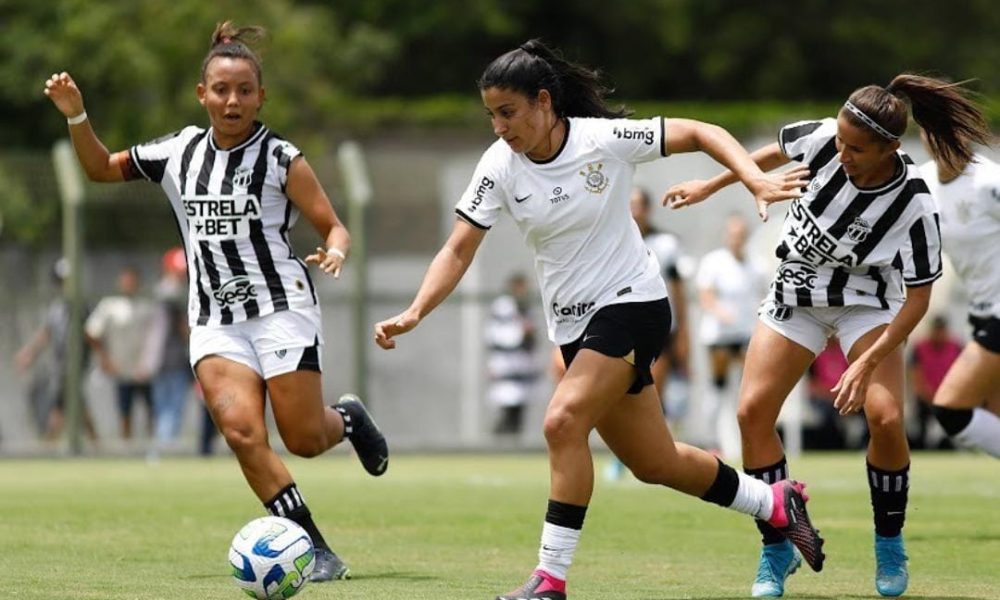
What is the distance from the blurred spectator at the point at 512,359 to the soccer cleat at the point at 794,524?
45.3 ft

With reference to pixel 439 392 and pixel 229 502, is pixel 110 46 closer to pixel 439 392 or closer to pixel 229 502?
pixel 439 392

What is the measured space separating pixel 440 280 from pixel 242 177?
4.58ft

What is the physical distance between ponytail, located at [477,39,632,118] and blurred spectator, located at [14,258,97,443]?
45.3ft

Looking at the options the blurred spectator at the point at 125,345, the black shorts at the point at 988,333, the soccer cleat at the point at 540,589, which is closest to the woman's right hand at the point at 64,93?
the soccer cleat at the point at 540,589

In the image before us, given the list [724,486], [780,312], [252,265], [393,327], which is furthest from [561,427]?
[252,265]

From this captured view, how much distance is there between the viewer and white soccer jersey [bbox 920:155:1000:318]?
10531 mm

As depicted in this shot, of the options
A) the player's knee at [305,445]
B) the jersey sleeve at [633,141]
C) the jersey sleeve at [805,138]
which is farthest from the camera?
the player's knee at [305,445]

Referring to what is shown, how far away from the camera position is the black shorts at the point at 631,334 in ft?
23.9

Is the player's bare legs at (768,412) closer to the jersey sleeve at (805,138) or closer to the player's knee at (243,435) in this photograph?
the jersey sleeve at (805,138)

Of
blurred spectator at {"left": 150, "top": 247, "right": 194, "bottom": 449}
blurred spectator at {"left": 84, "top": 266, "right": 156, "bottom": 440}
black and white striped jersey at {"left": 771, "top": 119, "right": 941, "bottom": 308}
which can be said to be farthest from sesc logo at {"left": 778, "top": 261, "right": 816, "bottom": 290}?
blurred spectator at {"left": 84, "top": 266, "right": 156, "bottom": 440}

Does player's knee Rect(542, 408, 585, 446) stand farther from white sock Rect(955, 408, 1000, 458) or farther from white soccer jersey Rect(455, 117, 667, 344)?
white sock Rect(955, 408, 1000, 458)

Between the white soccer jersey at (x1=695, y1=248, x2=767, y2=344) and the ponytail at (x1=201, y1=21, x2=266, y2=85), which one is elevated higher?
the ponytail at (x1=201, y1=21, x2=266, y2=85)

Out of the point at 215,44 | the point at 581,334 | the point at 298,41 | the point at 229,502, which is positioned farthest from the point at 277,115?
the point at 581,334

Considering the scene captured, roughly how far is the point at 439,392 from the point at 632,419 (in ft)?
49.7
